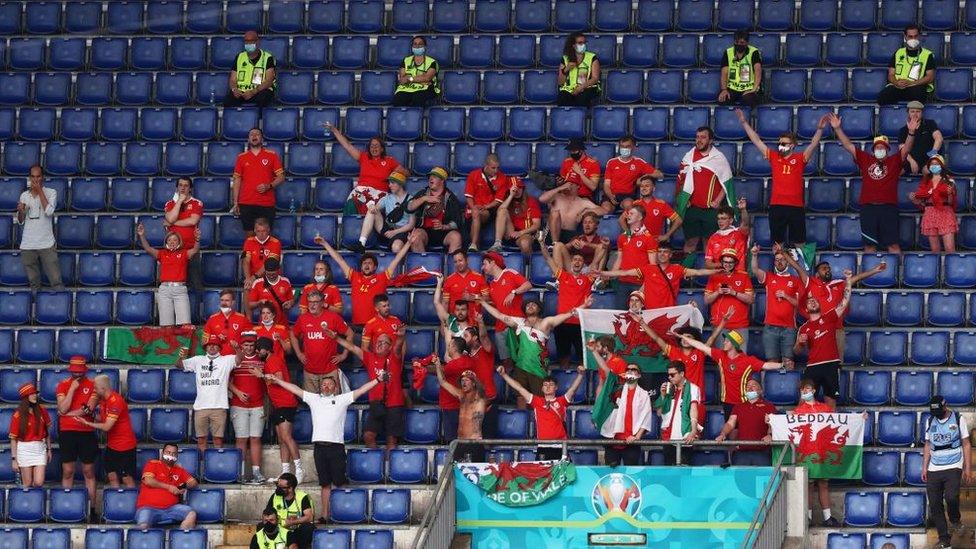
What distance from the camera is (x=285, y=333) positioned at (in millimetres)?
26969

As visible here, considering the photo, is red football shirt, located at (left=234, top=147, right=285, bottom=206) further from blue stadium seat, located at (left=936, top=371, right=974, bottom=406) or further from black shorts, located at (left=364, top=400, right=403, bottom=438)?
blue stadium seat, located at (left=936, top=371, right=974, bottom=406)

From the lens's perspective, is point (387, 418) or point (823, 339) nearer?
point (823, 339)

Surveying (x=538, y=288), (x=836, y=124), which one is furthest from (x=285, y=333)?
(x=836, y=124)

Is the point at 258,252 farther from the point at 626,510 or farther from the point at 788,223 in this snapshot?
the point at 788,223

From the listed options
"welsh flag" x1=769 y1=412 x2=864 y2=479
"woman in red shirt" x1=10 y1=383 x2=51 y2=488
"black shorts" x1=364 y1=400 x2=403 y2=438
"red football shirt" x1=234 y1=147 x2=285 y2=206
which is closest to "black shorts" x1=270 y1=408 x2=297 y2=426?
"black shorts" x1=364 y1=400 x2=403 y2=438

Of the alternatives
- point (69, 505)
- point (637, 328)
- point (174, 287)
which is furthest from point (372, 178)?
point (69, 505)

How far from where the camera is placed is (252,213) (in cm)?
2967

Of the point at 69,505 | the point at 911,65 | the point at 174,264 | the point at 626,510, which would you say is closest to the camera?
the point at 626,510

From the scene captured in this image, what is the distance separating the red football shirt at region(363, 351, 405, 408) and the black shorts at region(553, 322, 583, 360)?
215 centimetres

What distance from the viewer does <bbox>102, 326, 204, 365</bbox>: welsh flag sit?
2838cm

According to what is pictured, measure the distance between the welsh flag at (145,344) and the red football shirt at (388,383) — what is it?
318 cm

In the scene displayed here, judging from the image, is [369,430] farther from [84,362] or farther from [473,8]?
[473,8]

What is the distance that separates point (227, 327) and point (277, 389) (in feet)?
4.01

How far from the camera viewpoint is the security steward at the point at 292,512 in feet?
80.2
